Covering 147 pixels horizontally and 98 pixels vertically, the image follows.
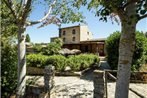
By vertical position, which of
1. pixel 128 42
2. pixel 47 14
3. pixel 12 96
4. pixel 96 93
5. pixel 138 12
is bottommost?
pixel 12 96

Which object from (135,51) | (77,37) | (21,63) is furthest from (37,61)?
(77,37)

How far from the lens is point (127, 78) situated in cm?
629

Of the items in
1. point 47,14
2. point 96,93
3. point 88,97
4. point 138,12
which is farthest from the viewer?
point 47,14

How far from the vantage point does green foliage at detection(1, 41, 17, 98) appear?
15070 mm

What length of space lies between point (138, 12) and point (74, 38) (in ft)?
171

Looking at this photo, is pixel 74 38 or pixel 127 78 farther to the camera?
pixel 74 38

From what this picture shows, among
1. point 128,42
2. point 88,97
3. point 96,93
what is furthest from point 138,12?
point 88,97

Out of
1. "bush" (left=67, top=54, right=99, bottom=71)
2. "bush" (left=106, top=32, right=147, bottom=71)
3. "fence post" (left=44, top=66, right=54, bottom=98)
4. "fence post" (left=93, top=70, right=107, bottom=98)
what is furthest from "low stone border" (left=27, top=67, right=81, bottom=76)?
"fence post" (left=93, top=70, right=107, bottom=98)

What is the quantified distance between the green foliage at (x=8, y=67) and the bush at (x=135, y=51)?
728cm

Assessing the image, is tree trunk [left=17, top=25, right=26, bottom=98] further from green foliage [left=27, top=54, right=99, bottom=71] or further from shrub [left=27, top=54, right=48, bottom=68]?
shrub [left=27, top=54, right=48, bottom=68]

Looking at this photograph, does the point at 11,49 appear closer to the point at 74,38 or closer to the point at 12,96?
the point at 12,96

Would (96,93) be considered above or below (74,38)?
below

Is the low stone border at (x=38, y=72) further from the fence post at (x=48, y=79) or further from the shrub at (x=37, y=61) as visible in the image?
the fence post at (x=48, y=79)

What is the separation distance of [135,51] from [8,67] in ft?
28.0
